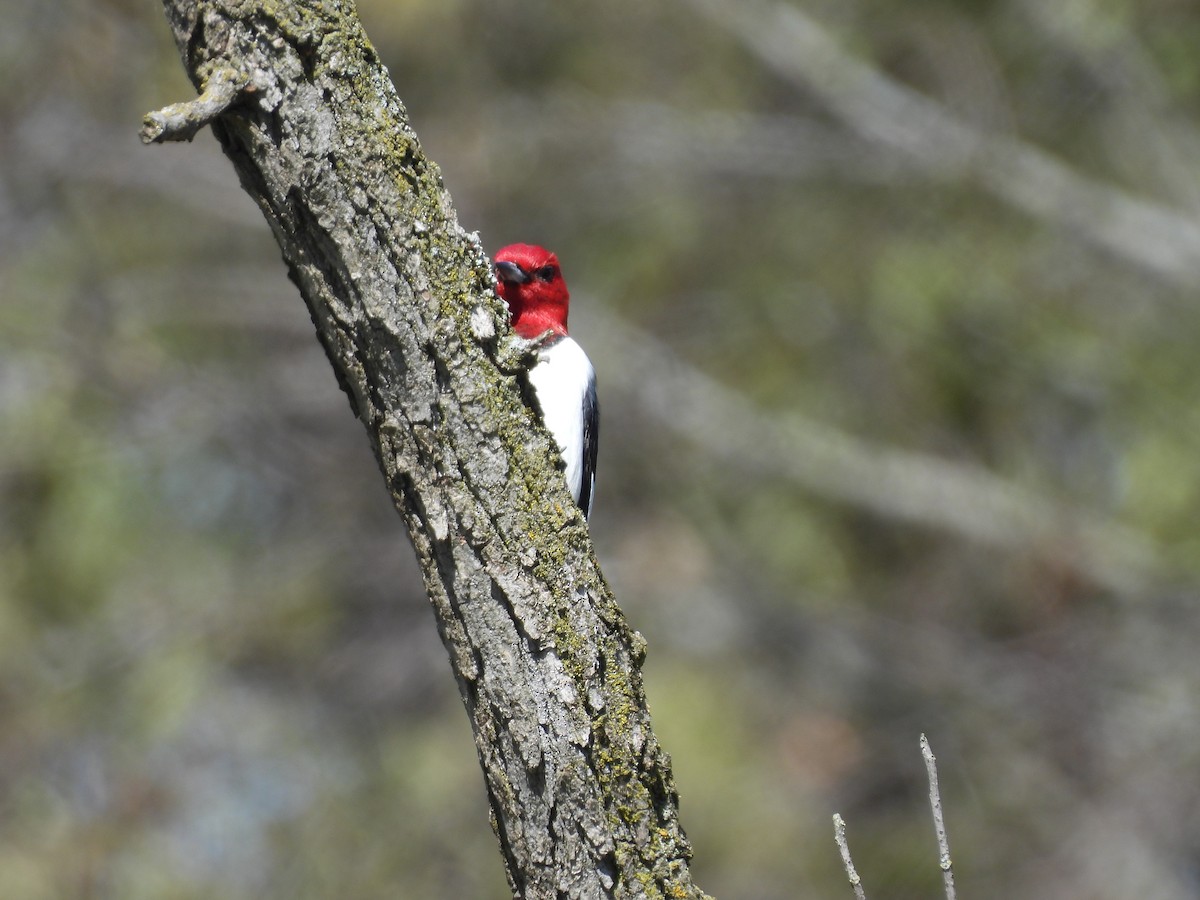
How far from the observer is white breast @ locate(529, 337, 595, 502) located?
386cm

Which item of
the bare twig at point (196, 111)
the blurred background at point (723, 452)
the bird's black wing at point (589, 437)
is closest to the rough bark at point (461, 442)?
the bare twig at point (196, 111)

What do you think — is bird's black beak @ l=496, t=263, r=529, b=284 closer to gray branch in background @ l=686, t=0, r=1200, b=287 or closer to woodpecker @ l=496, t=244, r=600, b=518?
woodpecker @ l=496, t=244, r=600, b=518

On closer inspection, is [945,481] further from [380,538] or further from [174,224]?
[174,224]

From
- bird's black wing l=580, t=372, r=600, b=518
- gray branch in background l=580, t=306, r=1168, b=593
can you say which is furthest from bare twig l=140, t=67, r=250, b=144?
gray branch in background l=580, t=306, r=1168, b=593

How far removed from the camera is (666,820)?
2.24m

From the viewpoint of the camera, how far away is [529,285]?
4188 mm

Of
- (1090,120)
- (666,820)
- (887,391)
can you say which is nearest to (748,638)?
(887,391)

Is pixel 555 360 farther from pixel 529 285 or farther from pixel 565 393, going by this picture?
pixel 529 285

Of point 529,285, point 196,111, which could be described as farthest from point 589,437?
point 196,111

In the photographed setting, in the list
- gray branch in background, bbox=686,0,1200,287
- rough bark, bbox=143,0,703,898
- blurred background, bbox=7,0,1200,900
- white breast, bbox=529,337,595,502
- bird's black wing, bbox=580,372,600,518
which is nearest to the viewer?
rough bark, bbox=143,0,703,898

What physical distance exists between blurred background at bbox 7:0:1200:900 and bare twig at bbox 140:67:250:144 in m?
5.96

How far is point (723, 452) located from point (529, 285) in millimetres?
4568

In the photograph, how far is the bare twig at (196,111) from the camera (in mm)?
1771

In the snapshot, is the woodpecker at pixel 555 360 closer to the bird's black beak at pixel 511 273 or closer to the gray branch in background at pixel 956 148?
the bird's black beak at pixel 511 273
